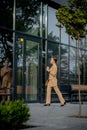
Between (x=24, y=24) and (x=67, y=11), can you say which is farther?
(x=24, y=24)

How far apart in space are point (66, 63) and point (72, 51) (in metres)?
1.17

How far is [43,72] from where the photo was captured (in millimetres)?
21094

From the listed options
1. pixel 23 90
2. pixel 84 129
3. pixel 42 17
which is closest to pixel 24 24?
pixel 42 17

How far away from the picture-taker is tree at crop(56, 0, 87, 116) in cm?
1318

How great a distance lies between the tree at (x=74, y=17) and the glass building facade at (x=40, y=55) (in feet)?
12.4

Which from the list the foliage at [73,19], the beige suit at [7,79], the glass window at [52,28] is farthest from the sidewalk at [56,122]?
the glass window at [52,28]

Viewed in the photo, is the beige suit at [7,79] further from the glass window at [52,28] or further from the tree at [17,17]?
the glass window at [52,28]

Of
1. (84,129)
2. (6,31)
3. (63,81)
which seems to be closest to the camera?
(84,129)

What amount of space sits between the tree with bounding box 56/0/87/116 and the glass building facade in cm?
377

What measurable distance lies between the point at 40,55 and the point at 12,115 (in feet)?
40.4

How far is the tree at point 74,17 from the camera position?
13.2 m

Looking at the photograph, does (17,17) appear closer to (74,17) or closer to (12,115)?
(74,17)

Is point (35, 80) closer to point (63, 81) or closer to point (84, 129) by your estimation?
point (63, 81)

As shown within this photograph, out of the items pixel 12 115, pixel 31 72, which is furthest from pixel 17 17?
pixel 12 115
